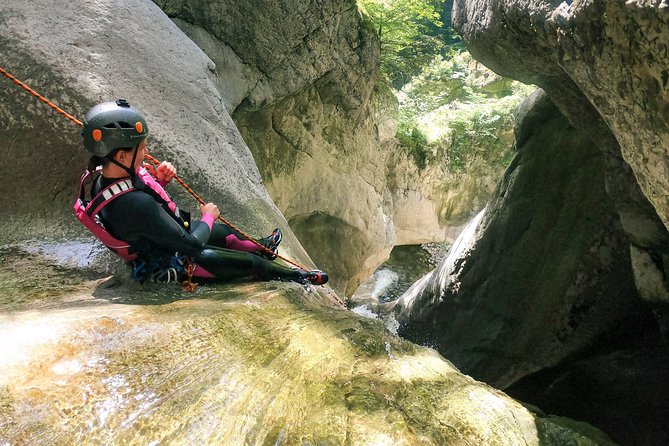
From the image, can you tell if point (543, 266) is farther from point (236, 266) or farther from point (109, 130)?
point (109, 130)

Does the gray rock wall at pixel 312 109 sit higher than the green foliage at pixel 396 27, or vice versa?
the green foliage at pixel 396 27

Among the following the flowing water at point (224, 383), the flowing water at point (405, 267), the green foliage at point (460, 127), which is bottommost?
the flowing water at point (405, 267)

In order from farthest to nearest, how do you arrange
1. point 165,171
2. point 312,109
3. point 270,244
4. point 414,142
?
point 414,142 < point 312,109 < point 270,244 < point 165,171

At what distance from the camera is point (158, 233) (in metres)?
2.44

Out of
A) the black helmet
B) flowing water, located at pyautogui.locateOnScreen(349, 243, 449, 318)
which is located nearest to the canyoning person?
the black helmet

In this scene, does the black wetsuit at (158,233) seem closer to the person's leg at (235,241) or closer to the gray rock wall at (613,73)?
the person's leg at (235,241)

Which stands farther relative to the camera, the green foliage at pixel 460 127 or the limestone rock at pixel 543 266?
the green foliage at pixel 460 127

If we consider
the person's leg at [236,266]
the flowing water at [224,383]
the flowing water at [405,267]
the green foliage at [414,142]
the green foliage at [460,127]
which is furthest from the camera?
the flowing water at [405,267]

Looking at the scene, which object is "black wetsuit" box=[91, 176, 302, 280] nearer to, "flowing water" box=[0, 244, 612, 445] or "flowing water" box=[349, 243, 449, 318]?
"flowing water" box=[0, 244, 612, 445]

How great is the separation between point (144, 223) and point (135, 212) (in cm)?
7

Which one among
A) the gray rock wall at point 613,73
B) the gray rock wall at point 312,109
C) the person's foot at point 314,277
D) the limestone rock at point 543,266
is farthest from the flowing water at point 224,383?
the gray rock wall at point 312,109

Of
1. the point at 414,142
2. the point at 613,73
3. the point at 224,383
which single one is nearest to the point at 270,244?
the point at 224,383

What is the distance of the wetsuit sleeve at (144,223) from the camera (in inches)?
94.0

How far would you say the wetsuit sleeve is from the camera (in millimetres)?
2387
